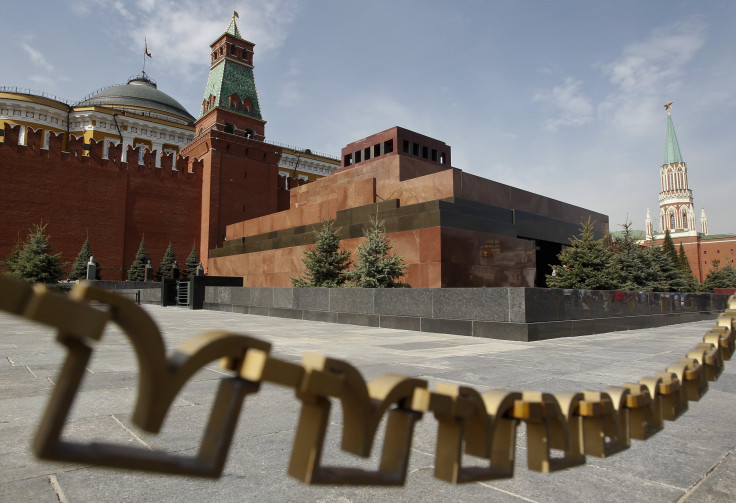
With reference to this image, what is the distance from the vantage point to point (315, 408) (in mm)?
852

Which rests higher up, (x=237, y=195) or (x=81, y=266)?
(x=237, y=195)

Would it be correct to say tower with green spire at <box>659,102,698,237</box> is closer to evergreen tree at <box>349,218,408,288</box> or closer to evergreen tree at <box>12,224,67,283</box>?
evergreen tree at <box>349,218,408,288</box>

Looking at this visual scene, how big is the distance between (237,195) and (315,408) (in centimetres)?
3779

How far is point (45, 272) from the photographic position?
24.1m

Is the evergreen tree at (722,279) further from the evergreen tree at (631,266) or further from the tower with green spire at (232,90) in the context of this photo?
the tower with green spire at (232,90)

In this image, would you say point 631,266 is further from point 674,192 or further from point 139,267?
point 674,192

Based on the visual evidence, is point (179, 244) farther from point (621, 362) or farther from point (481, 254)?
point (621, 362)

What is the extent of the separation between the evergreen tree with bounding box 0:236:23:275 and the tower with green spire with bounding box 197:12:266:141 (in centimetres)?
1533

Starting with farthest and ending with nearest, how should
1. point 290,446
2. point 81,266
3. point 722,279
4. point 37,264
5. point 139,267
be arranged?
point 722,279 → point 139,267 → point 81,266 → point 37,264 → point 290,446

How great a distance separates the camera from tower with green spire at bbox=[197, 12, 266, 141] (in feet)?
121

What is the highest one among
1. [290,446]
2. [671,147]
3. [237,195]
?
Answer: [671,147]

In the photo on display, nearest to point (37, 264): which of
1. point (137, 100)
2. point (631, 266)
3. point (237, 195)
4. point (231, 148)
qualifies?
point (237, 195)

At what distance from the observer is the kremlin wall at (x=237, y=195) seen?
15266 millimetres

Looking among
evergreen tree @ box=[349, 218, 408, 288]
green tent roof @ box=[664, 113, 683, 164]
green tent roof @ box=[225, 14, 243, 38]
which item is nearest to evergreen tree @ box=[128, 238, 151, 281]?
green tent roof @ box=[225, 14, 243, 38]
